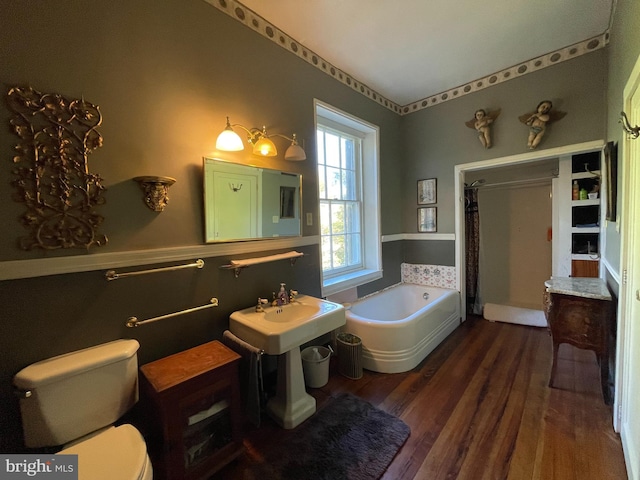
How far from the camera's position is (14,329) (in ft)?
3.89

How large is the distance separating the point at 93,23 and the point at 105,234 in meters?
1.07

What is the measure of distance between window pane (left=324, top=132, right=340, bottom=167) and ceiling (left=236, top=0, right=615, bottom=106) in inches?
25.3

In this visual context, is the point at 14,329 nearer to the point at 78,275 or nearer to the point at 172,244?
the point at 78,275

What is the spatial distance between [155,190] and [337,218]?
1.91 meters

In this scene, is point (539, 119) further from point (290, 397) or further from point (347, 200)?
point (290, 397)

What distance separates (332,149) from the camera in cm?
300

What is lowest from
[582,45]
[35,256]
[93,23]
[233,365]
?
[233,365]

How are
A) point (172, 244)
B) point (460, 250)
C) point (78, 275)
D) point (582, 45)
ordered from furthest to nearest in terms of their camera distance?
1. point (460, 250)
2. point (582, 45)
3. point (172, 244)
4. point (78, 275)

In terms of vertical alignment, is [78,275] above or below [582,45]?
below

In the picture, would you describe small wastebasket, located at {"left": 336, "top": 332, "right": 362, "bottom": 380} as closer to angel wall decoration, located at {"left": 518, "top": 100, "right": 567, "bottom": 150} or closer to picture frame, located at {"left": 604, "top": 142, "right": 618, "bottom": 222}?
picture frame, located at {"left": 604, "top": 142, "right": 618, "bottom": 222}

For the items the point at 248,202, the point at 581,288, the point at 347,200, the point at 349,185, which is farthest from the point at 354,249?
the point at 581,288

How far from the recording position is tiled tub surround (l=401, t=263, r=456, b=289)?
3.39 metres

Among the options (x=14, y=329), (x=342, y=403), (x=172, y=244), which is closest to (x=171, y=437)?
(x=14, y=329)

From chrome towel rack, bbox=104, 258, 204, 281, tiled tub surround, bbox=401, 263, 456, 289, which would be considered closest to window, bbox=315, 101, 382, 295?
tiled tub surround, bbox=401, 263, 456, 289
